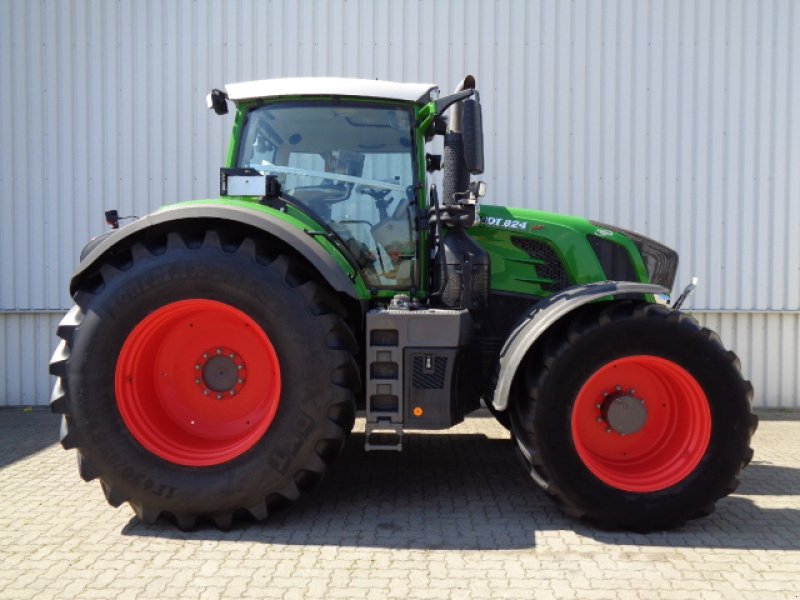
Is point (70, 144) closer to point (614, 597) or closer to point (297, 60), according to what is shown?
point (297, 60)

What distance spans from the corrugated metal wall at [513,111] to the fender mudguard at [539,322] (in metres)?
3.30

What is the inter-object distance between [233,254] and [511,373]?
1.61m

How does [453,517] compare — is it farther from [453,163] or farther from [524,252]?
[453,163]

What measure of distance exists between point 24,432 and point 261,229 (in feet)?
12.4

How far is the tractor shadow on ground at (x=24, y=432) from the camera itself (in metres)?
5.35

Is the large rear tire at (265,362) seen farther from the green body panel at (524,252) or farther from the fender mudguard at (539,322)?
the green body panel at (524,252)

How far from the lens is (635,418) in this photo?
3701 mm

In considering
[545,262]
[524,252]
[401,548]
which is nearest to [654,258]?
[545,262]

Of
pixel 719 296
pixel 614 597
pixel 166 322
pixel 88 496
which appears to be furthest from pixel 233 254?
pixel 719 296

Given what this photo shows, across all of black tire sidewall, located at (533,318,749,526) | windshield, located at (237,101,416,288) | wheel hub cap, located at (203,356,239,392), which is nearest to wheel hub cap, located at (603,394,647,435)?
black tire sidewall, located at (533,318,749,526)

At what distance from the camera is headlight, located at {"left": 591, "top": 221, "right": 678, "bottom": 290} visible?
4.73 metres

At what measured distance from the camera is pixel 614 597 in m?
2.90

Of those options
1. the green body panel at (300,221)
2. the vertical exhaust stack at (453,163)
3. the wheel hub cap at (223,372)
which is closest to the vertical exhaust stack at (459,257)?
the vertical exhaust stack at (453,163)

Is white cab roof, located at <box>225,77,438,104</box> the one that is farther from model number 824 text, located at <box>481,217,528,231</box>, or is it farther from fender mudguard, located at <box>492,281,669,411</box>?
fender mudguard, located at <box>492,281,669,411</box>
